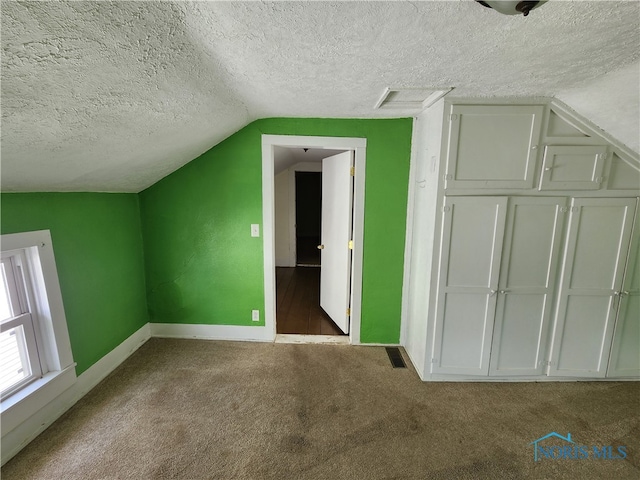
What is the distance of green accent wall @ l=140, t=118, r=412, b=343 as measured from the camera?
2408 millimetres

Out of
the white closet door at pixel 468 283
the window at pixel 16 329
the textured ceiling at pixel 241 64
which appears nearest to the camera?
the textured ceiling at pixel 241 64

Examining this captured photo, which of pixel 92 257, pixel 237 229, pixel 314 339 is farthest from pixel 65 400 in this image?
pixel 314 339

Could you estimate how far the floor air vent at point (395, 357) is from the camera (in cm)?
236

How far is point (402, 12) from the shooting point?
100cm

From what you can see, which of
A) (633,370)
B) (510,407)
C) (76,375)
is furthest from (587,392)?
(76,375)

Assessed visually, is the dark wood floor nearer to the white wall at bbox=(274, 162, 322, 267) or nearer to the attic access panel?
the white wall at bbox=(274, 162, 322, 267)

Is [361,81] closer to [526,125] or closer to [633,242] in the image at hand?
[526,125]

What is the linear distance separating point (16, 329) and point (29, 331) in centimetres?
6

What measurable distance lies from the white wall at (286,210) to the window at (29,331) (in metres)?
3.60

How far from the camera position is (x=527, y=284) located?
203 cm

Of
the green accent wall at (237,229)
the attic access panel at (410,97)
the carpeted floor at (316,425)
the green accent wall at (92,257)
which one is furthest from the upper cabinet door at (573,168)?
the green accent wall at (92,257)

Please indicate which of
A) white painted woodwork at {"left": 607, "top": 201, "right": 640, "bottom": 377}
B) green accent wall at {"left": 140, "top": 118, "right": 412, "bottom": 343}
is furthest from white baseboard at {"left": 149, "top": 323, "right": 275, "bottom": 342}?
white painted woodwork at {"left": 607, "top": 201, "right": 640, "bottom": 377}

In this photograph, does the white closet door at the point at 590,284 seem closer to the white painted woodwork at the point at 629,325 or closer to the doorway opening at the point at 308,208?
the white painted woodwork at the point at 629,325

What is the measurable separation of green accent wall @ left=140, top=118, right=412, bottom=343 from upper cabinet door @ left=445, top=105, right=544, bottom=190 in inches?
22.2
